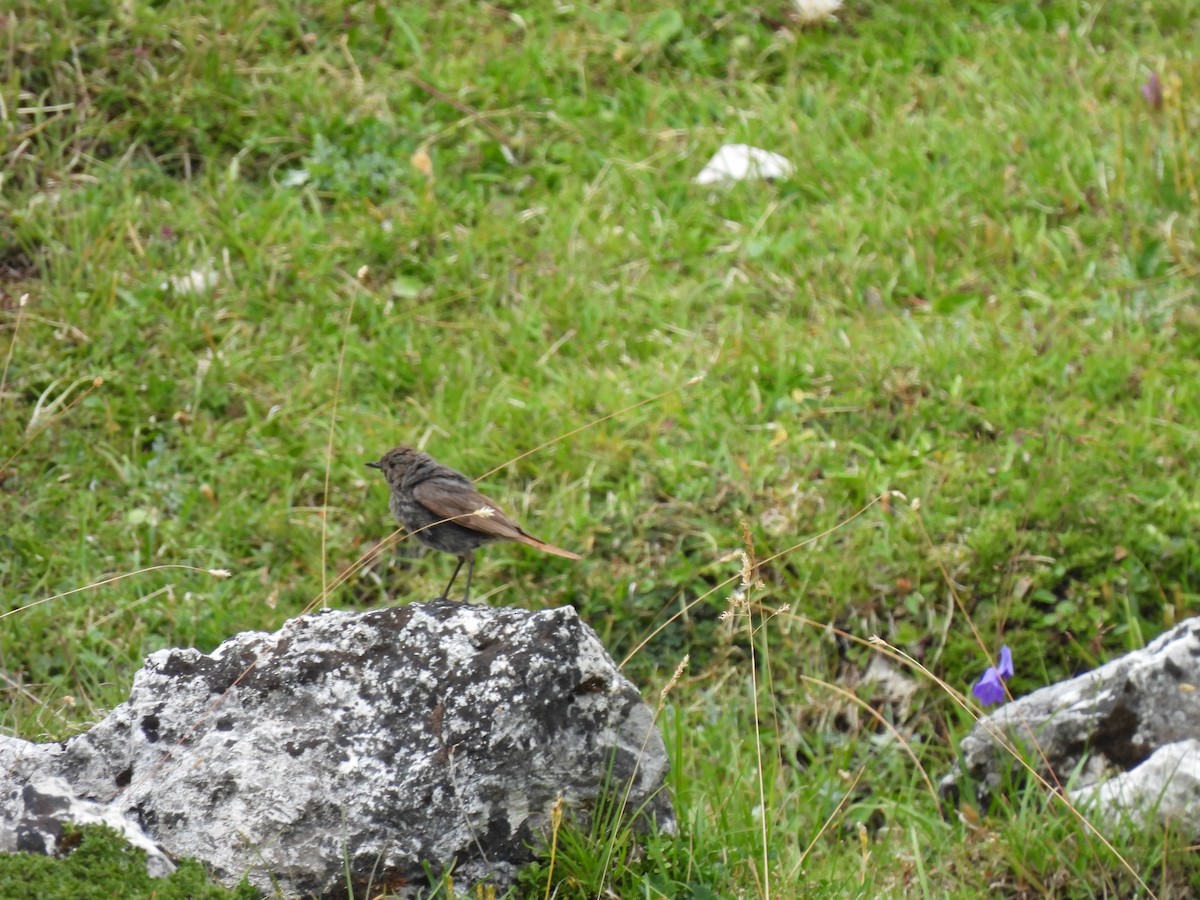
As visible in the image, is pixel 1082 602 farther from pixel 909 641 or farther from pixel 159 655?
pixel 159 655

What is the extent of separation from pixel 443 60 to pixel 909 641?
4.46 meters

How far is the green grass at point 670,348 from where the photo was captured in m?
5.29

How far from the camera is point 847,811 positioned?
4.52 m

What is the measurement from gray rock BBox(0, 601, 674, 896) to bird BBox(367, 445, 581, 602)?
2.90 ft

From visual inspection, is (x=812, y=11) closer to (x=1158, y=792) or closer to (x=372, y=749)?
(x=1158, y=792)

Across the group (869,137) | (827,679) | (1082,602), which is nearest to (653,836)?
(827,679)

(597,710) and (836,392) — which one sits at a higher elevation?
(597,710)

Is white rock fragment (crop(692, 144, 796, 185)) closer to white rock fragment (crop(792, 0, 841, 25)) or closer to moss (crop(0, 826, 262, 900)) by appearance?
white rock fragment (crop(792, 0, 841, 25))

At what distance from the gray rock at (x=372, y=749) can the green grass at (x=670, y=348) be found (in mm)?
497

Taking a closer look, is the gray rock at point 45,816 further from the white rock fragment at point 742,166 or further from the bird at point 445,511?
the white rock fragment at point 742,166

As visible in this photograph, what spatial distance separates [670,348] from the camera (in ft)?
21.3

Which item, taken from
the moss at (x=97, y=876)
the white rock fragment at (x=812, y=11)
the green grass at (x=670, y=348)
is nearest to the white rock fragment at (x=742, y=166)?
the green grass at (x=670, y=348)

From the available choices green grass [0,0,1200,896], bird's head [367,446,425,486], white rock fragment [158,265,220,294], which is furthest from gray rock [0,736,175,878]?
white rock fragment [158,265,220,294]

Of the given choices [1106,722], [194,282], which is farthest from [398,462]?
[1106,722]
